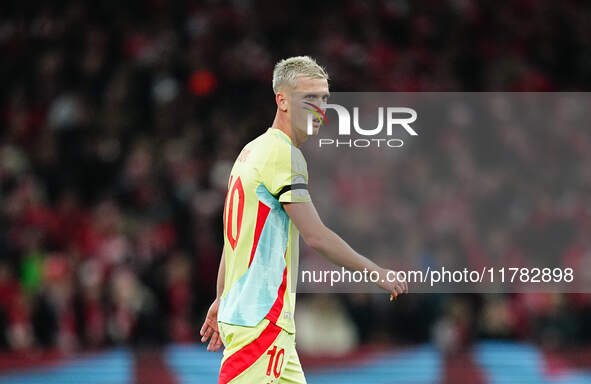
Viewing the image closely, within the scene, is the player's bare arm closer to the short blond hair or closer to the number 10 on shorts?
the number 10 on shorts

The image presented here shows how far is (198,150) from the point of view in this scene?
1266 cm

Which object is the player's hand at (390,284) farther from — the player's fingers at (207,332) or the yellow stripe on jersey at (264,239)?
the player's fingers at (207,332)

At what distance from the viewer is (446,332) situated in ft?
32.6

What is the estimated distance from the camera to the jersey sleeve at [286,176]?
14.8 feet

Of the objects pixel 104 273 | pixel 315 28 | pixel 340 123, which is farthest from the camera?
pixel 315 28

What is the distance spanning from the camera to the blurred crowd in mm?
10133

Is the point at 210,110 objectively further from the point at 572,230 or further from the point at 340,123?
the point at 340,123

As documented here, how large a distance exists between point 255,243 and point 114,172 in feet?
26.6

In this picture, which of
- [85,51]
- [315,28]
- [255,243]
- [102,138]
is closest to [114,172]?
[102,138]

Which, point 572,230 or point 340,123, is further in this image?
point 572,230

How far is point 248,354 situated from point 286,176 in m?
0.81

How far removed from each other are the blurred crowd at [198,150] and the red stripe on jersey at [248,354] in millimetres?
4009

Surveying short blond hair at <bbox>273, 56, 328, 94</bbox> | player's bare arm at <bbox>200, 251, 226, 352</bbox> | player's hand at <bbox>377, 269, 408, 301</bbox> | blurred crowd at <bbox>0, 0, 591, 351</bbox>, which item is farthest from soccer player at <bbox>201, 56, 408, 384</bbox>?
blurred crowd at <bbox>0, 0, 591, 351</bbox>

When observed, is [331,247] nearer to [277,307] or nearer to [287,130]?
[277,307]
